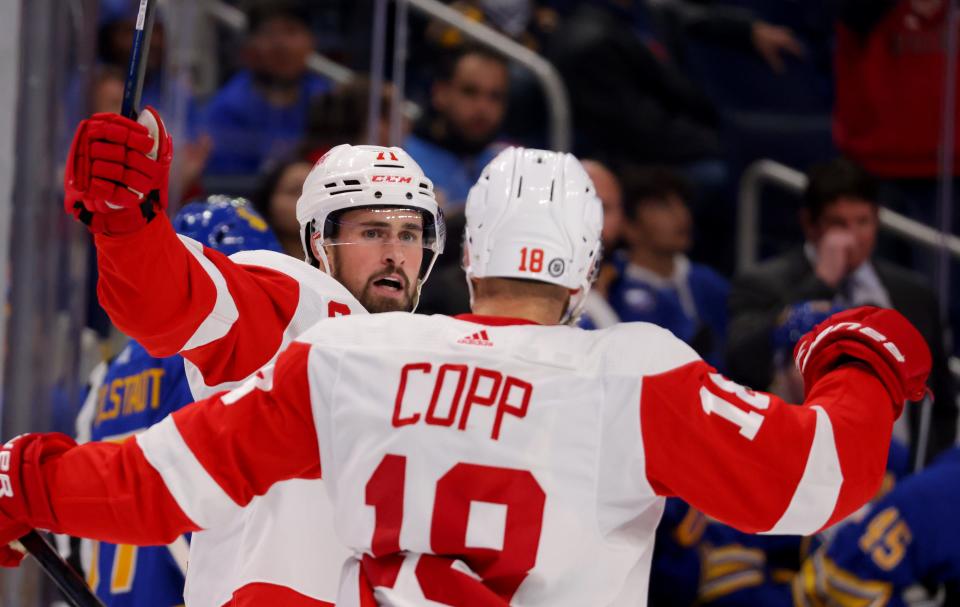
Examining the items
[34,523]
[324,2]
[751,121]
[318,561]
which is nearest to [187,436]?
[34,523]

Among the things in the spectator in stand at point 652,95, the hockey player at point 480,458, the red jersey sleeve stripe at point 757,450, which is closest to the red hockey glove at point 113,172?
the hockey player at point 480,458

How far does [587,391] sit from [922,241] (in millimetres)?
3120

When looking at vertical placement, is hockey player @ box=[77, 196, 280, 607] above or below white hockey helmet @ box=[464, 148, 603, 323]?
below

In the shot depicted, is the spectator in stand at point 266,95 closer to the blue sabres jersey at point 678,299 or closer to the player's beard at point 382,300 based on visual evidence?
the blue sabres jersey at point 678,299

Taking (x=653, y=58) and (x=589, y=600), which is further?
(x=653, y=58)

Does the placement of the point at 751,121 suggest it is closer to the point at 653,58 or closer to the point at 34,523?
the point at 653,58

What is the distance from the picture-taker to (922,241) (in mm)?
4801

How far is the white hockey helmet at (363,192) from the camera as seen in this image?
8.46ft

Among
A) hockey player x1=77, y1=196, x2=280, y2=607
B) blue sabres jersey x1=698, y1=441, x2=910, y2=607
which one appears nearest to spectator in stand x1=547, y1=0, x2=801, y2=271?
blue sabres jersey x1=698, y1=441, x2=910, y2=607

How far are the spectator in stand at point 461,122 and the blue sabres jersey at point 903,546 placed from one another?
5.01ft

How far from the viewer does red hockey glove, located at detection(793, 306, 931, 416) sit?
6.73 ft

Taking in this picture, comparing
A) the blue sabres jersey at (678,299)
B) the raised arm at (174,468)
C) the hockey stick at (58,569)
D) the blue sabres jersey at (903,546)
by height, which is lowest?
the blue sabres jersey at (903,546)

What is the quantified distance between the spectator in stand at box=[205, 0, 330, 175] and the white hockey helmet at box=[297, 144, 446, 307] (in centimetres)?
195

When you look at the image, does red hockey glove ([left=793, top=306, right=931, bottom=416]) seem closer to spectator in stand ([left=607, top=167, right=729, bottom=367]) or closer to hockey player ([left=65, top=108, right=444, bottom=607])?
hockey player ([left=65, top=108, right=444, bottom=607])
